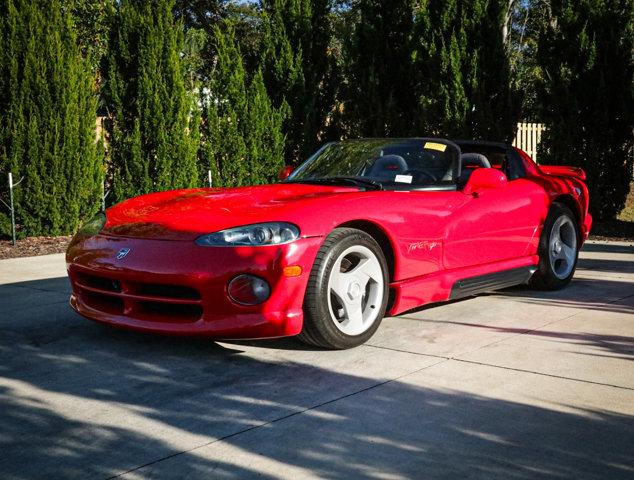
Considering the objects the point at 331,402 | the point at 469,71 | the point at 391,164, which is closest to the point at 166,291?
the point at 331,402

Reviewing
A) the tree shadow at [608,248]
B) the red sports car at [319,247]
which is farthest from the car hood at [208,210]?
the tree shadow at [608,248]

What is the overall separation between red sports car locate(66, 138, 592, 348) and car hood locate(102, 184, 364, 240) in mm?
11

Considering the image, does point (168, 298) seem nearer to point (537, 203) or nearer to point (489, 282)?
point (489, 282)

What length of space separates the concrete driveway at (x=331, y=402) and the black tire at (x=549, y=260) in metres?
0.88

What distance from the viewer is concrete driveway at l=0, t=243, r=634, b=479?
283 cm

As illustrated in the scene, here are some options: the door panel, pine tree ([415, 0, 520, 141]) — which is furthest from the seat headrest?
pine tree ([415, 0, 520, 141])

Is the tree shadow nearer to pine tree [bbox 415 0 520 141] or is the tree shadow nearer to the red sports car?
pine tree [bbox 415 0 520 141]

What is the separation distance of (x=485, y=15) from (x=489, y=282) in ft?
26.6

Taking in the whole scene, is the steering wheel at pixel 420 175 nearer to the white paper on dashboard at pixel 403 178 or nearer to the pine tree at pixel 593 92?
the white paper on dashboard at pixel 403 178

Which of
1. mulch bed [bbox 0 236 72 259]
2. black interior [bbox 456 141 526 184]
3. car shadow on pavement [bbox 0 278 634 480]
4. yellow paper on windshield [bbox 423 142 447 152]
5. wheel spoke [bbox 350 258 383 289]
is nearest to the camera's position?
car shadow on pavement [bbox 0 278 634 480]

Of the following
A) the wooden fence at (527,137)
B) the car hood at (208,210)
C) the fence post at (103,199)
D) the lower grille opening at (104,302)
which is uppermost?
the wooden fence at (527,137)

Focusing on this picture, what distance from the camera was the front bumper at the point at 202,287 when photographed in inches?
161

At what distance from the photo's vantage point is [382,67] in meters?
13.8

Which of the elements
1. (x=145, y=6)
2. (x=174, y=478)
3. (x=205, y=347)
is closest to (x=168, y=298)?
(x=205, y=347)
